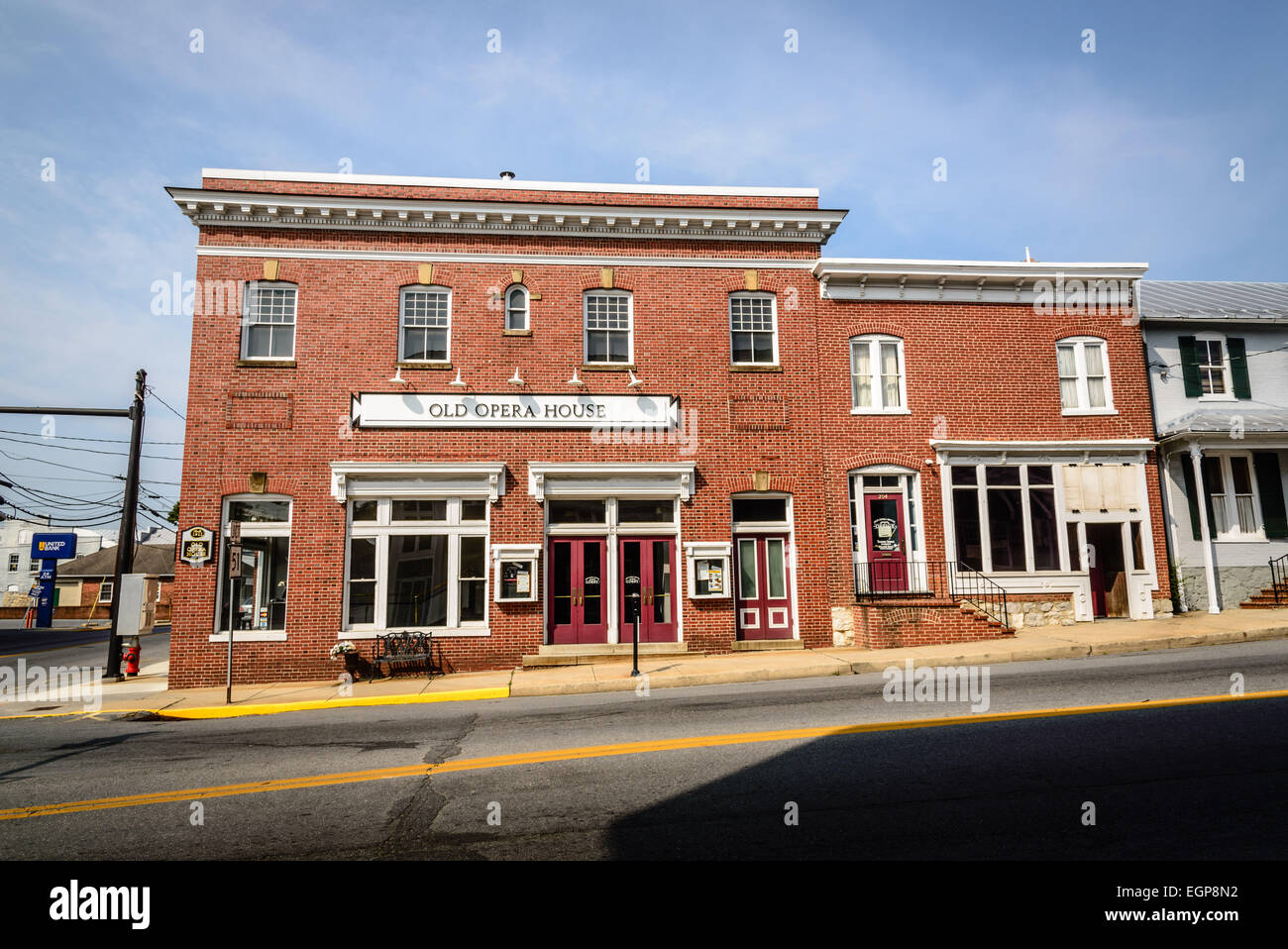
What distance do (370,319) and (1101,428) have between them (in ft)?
55.2

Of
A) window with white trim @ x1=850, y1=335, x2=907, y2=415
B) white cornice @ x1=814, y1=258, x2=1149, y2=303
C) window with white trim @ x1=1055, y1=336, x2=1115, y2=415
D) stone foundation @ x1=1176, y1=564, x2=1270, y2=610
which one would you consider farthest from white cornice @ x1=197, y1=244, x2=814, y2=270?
stone foundation @ x1=1176, y1=564, x2=1270, y2=610

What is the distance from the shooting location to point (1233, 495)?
18266mm

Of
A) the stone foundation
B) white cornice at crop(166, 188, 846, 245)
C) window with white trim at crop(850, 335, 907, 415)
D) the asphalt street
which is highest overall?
white cornice at crop(166, 188, 846, 245)

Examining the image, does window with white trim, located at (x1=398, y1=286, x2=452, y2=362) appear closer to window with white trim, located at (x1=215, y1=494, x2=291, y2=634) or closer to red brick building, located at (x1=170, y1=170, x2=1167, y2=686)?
red brick building, located at (x1=170, y1=170, x2=1167, y2=686)

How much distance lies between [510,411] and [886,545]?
28.5 feet

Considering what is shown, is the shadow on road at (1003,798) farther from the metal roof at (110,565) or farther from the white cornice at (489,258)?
the metal roof at (110,565)

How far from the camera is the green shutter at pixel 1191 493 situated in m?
17.9

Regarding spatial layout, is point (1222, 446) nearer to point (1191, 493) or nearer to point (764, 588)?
point (1191, 493)

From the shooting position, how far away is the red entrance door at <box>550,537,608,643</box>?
15.8 meters

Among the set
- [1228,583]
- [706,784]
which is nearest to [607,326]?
[706,784]

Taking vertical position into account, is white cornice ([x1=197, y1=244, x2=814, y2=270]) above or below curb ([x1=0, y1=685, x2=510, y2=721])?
above

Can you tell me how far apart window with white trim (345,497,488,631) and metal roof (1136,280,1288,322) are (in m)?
16.8

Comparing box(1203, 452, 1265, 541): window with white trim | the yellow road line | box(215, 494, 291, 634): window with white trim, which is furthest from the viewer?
box(1203, 452, 1265, 541): window with white trim

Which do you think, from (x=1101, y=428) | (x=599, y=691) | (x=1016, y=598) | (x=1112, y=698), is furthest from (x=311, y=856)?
(x=1101, y=428)
